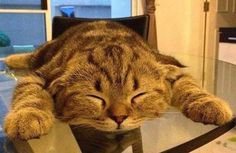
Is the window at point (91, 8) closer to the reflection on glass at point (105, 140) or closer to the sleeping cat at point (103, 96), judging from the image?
the sleeping cat at point (103, 96)

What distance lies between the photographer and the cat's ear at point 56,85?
2.56ft

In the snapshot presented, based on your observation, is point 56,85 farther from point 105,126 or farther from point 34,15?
point 34,15

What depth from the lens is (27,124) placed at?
2.23ft

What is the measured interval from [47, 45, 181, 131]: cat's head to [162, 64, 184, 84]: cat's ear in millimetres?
53

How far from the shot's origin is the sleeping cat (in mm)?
709

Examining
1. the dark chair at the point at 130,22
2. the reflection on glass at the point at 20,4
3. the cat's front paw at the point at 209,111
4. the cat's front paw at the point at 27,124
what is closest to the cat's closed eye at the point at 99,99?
the cat's front paw at the point at 27,124

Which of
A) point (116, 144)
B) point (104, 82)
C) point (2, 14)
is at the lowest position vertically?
point (116, 144)

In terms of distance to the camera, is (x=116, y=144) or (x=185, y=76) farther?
(x=185, y=76)

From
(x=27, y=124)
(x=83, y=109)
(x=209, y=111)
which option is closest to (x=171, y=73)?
(x=209, y=111)

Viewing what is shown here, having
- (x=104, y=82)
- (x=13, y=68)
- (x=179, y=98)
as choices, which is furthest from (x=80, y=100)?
(x=13, y=68)

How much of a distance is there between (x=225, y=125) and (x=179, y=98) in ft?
0.61

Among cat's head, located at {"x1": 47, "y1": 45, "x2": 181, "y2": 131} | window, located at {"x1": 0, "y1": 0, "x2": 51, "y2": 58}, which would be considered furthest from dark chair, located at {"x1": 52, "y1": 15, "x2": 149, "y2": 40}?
window, located at {"x1": 0, "y1": 0, "x2": 51, "y2": 58}

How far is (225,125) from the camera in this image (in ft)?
2.44

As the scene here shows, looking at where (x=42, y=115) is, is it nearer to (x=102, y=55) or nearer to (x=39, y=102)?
(x=39, y=102)
